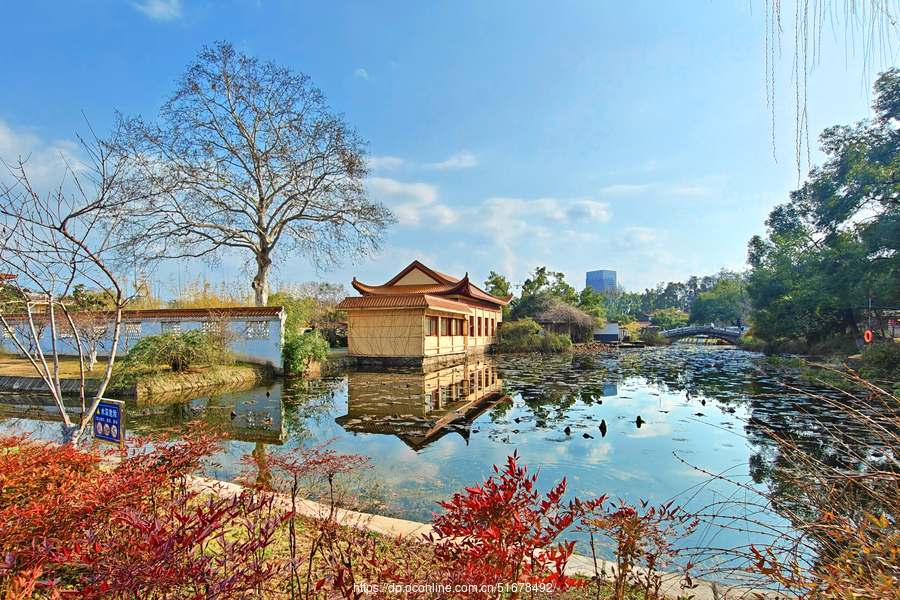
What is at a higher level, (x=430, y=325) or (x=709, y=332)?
(x=430, y=325)

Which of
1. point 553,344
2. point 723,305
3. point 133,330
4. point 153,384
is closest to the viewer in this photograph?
point 153,384

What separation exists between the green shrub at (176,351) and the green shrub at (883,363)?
1620 centimetres

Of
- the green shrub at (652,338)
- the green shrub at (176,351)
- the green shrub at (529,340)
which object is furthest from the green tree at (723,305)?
the green shrub at (176,351)

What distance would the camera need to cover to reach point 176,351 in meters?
10.4

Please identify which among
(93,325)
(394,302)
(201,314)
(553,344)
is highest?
(394,302)

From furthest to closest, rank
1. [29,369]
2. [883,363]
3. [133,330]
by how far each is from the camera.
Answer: [133,330] → [29,369] → [883,363]

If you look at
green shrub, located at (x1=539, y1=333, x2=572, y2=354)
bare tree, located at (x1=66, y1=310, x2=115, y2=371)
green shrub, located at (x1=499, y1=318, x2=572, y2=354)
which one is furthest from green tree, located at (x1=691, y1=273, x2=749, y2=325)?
bare tree, located at (x1=66, y1=310, x2=115, y2=371)

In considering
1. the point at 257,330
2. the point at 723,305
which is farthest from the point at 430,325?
the point at 723,305

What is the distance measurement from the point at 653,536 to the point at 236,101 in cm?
1777

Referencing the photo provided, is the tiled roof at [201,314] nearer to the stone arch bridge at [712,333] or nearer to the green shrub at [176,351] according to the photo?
the green shrub at [176,351]

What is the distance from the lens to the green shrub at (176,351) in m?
9.83

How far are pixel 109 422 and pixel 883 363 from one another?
15541 millimetres

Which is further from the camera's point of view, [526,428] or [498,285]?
[498,285]

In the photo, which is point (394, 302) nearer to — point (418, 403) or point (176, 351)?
point (176, 351)
